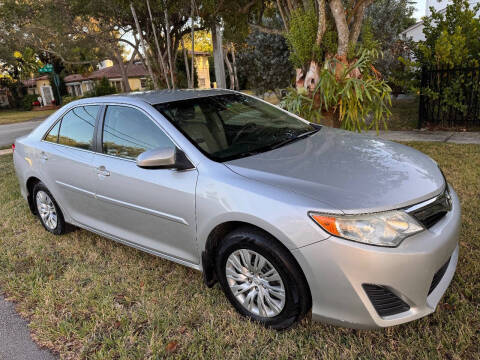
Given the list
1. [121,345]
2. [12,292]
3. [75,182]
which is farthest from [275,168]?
[12,292]

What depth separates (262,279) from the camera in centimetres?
254

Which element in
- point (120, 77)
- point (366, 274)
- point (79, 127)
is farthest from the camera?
point (120, 77)

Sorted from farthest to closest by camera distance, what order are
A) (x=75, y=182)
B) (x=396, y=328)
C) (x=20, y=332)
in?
(x=75, y=182)
(x=20, y=332)
(x=396, y=328)

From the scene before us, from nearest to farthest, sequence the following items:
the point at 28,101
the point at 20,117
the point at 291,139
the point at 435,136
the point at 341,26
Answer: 1. the point at 291,139
2. the point at 341,26
3. the point at 435,136
4. the point at 20,117
5. the point at 28,101

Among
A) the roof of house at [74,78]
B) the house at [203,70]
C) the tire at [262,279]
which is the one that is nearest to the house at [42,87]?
the roof of house at [74,78]

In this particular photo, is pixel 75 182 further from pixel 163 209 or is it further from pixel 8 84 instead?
pixel 8 84

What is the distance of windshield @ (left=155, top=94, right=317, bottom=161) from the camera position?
3019 millimetres

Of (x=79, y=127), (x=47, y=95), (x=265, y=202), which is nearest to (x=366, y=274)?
(x=265, y=202)

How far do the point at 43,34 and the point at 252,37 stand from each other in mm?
12132

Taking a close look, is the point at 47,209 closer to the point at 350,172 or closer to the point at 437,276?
the point at 350,172

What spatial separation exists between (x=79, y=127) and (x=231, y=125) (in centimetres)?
158

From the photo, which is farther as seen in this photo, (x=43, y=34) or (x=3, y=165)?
(x=43, y=34)

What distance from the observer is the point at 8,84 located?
1640 inches

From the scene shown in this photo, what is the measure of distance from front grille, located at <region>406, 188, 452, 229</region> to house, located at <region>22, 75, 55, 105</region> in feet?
145
